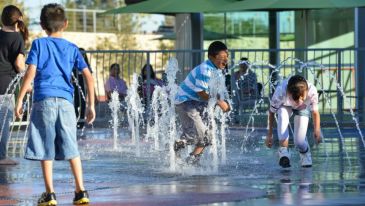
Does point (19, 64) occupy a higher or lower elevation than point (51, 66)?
higher

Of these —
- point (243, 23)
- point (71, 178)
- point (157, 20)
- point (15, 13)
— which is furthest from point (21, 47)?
point (157, 20)

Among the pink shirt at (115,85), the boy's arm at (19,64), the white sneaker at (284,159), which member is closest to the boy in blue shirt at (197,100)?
the white sneaker at (284,159)

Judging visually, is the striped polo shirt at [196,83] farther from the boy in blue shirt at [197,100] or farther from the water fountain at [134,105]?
the water fountain at [134,105]

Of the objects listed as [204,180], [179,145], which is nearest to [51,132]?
[204,180]

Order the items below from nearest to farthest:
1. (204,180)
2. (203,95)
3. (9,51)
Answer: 1. (204,180)
2. (203,95)
3. (9,51)

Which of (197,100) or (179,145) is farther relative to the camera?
(179,145)

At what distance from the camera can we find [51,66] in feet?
29.1

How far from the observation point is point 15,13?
12.4 m

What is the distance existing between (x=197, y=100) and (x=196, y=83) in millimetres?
264

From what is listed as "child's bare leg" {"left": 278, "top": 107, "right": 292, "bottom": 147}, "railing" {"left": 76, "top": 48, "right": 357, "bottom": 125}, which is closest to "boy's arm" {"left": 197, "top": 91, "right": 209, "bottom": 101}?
"child's bare leg" {"left": 278, "top": 107, "right": 292, "bottom": 147}

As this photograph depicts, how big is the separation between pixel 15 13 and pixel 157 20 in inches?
1793

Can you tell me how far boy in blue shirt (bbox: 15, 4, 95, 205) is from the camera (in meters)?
8.73

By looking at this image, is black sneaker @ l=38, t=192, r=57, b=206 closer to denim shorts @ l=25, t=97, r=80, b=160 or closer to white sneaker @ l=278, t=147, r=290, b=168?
A: denim shorts @ l=25, t=97, r=80, b=160

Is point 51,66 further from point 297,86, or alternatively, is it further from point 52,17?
point 297,86
